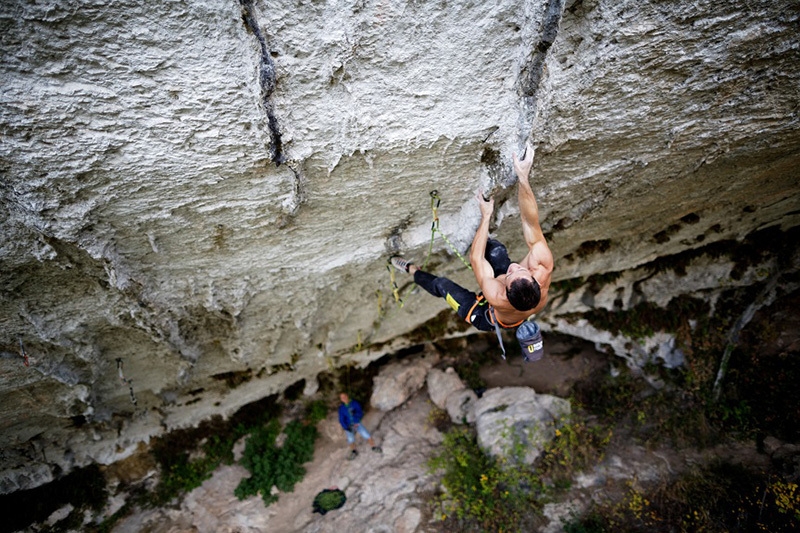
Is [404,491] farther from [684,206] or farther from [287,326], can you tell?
[684,206]

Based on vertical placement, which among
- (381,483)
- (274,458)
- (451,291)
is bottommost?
(381,483)

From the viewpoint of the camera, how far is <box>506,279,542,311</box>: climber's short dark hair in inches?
120

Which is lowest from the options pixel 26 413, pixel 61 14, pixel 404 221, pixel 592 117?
pixel 26 413

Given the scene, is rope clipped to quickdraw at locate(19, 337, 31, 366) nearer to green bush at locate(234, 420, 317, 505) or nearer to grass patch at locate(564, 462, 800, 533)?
green bush at locate(234, 420, 317, 505)

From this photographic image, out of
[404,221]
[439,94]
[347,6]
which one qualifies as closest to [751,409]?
[404,221]

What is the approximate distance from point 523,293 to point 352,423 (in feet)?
19.1

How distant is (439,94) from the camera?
9.56ft

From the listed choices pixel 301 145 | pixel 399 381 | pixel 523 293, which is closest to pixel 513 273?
pixel 523 293

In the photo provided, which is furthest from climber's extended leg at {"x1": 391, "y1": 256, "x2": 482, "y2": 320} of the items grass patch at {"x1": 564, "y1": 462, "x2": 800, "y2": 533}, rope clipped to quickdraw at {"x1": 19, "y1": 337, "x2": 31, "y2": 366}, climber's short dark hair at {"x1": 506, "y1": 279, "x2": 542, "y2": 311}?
grass patch at {"x1": 564, "y1": 462, "x2": 800, "y2": 533}

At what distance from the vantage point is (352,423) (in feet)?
24.8

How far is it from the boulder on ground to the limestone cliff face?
11.9 ft

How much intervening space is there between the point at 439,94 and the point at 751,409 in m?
7.87

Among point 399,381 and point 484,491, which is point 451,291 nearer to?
point 484,491

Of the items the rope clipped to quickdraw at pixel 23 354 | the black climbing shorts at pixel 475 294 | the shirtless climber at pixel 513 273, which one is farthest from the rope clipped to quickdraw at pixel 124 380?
the shirtless climber at pixel 513 273
